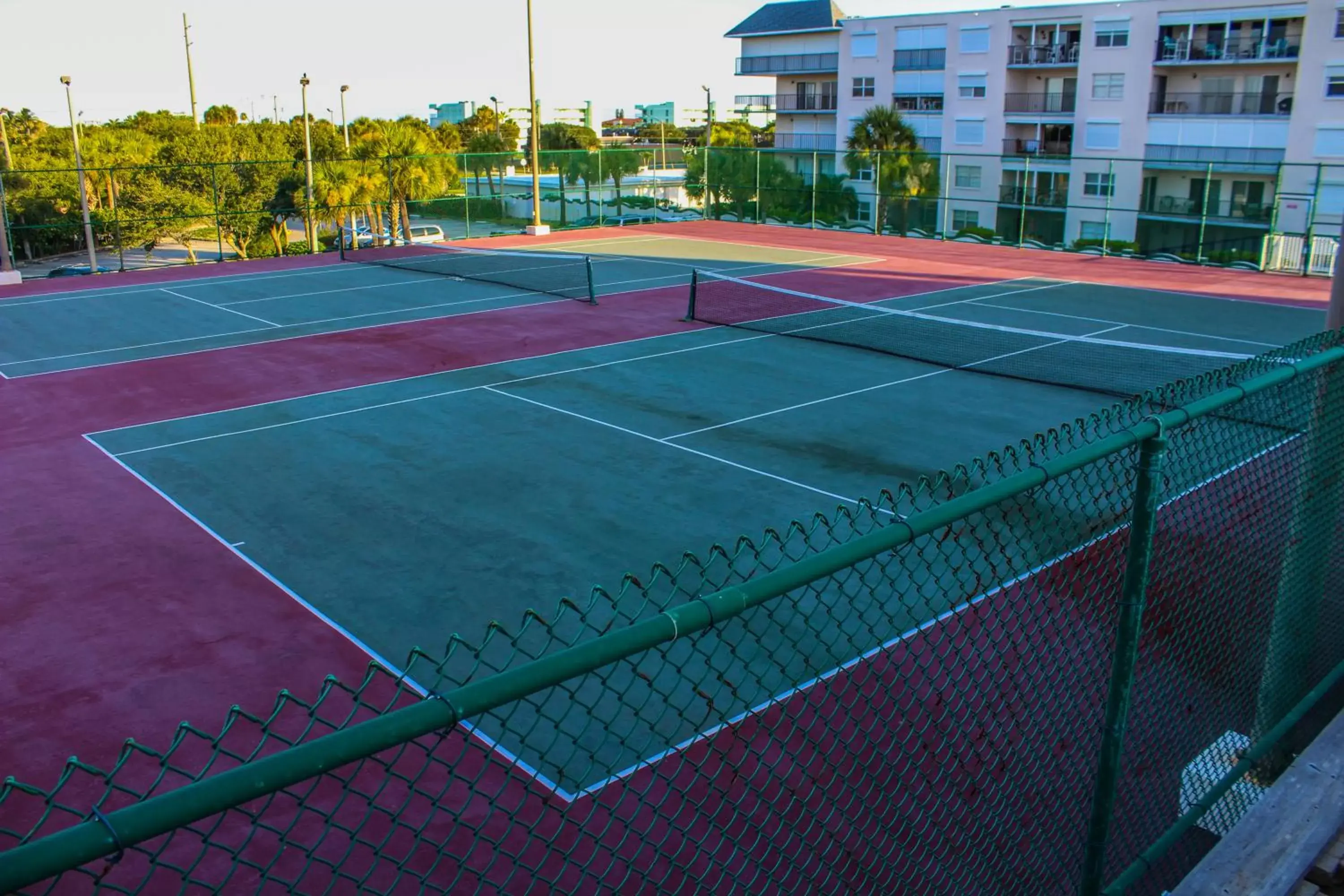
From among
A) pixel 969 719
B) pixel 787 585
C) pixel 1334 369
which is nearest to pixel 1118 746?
pixel 787 585

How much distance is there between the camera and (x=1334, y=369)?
5.62 m

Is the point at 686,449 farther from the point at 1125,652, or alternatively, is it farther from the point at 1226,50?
the point at 1226,50

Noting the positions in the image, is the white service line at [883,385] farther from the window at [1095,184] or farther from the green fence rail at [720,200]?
the window at [1095,184]

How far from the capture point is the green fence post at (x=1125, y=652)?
4.00 m

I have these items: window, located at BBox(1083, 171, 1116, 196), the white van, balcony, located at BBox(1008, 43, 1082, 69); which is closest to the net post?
the white van

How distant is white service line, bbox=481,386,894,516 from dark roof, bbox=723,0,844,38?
60424mm

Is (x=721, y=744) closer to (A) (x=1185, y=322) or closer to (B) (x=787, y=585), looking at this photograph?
(B) (x=787, y=585)

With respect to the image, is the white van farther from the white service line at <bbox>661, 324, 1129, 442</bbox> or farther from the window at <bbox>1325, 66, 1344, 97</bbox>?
the window at <bbox>1325, 66, 1344, 97</bbox>

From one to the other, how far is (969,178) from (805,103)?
690 inches

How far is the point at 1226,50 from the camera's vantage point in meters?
49.0

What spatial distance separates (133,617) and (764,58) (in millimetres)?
70220

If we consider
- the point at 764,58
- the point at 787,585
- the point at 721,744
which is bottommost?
the point at 721,744

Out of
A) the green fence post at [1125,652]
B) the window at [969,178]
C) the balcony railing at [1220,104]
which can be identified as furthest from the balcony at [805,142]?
the green fence post at [1125,652]

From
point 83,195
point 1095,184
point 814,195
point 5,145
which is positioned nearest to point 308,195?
point 83,195
